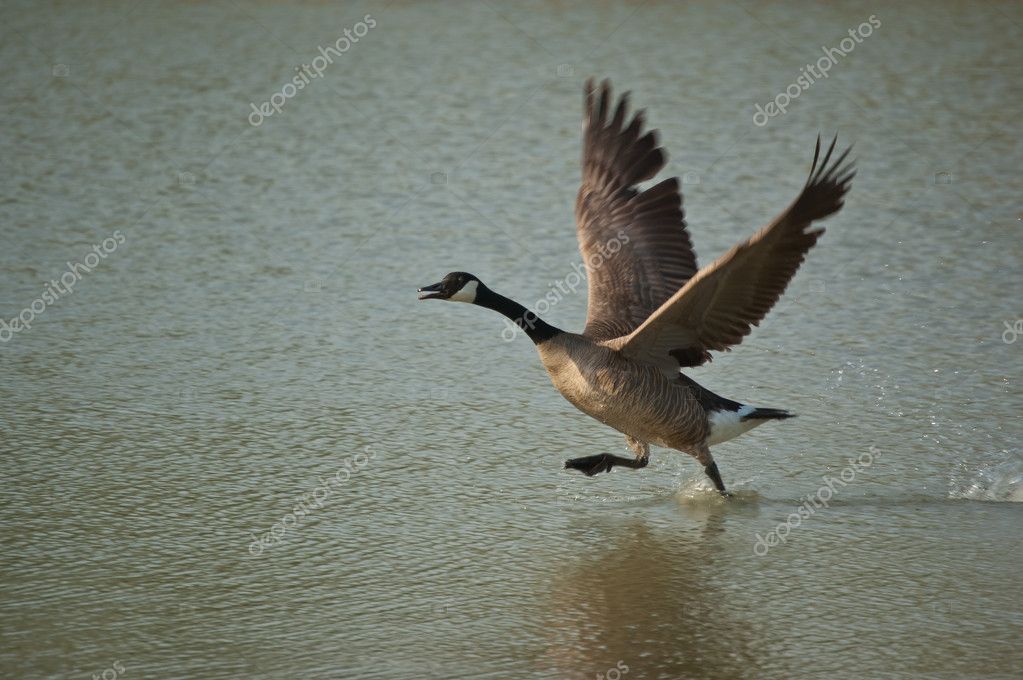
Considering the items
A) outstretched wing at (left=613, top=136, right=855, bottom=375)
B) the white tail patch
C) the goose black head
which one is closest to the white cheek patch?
the goose black head

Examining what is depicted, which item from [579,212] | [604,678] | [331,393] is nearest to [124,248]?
[331,393]

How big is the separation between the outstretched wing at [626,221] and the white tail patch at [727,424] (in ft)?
2.46

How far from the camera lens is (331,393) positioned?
691 cm

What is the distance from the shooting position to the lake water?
471 centimetres

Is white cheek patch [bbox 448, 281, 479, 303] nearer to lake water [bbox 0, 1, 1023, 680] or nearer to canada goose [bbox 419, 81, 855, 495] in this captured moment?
canada goose [bbox 419, 81, 855, 495]

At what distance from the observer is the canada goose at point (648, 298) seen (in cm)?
543

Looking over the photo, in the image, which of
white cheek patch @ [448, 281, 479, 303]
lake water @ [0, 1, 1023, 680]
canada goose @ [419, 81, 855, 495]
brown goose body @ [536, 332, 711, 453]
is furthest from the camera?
white cheek patch @ [448, 281, 479, 303]

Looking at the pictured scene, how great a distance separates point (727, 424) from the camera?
6.07 metres

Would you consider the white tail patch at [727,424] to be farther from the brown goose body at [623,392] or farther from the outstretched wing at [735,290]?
the outstretched wing at [735,290]

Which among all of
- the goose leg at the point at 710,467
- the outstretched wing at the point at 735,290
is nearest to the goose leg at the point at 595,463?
the goose leg at the point at 710,467

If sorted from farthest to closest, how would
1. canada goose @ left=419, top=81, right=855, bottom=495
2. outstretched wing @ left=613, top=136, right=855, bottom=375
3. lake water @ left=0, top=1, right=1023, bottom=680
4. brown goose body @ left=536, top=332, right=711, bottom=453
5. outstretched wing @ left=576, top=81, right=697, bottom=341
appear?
outstretched wing @ left=576, top=81, right=697, bottom=341, brown goose body @ left=536, top=332, right=711, bottom=453, canada goose @ left=419, top=81, right=855, bottom=495, outstretched wing @ left=613, top=136, right=855, bottom=375, lake water @ left=0, top=1, right=1023, bottom=680

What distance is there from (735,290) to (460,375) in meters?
2.00

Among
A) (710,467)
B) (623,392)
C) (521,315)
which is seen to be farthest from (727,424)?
(521,315)

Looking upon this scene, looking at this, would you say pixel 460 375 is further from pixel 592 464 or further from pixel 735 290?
pixel 735 290
